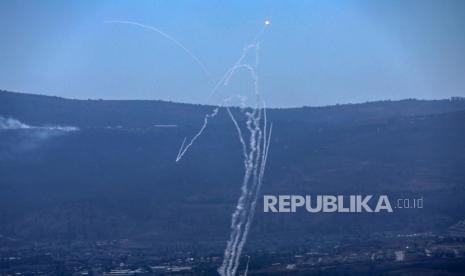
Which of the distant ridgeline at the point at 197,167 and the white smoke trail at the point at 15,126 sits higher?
the white smoke trail at the point at 15,126

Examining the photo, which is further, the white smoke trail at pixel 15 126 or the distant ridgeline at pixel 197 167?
the white smoke trail at pixel 15 126

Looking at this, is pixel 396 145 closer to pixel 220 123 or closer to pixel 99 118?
pixel 220 123

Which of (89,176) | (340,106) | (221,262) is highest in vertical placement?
(340,106)

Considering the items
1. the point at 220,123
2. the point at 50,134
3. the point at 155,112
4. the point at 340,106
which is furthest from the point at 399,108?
the point at 50,134

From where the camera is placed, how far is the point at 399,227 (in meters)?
42.5

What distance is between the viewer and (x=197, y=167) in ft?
159

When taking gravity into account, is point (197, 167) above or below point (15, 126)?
below

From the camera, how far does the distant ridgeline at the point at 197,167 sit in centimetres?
4391

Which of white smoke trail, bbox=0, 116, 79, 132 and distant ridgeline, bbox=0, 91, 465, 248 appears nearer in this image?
distant ridgeline, bbox=0, 91, 465, 248

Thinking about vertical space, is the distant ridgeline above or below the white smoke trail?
below

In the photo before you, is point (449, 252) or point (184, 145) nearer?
point (449, 252)

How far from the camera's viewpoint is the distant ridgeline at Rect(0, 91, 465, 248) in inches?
1729

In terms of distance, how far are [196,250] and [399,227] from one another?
297 inches

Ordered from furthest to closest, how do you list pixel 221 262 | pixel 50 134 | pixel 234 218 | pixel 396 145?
1. pixel 50 134
2. pixel 396 145
3. pixel 234 218
4. pixel 221 262
